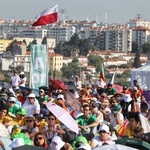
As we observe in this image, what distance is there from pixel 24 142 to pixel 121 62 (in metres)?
165

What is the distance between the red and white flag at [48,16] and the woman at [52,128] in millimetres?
13134

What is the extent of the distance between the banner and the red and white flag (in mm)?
3430

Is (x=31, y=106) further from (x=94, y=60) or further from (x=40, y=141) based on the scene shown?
(x=94, y=60)

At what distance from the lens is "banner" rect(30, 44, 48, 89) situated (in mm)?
21516

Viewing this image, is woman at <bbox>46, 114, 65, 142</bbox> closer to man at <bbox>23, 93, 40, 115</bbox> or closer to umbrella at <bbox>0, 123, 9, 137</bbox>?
umbrella at <bbox>0, 123, 9, 137</bbox>

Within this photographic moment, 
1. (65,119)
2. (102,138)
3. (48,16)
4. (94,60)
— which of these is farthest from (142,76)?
(94,60)

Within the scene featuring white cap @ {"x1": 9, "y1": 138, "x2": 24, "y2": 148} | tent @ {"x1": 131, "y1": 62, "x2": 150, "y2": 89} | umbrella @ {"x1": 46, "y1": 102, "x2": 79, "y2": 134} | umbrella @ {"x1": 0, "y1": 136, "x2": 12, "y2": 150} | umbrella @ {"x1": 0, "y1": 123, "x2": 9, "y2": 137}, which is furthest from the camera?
tent @ {"x1": 131, "y1": 62, "x2": 150, "y2": 89}

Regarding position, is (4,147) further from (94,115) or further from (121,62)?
(121,62)

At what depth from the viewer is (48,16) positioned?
25.6 meters

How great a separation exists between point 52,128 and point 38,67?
31.1 ft

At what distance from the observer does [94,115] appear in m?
13.9

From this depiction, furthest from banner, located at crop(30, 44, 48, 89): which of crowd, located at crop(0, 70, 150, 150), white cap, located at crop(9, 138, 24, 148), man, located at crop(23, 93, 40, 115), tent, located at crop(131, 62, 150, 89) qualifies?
white cap, located at crop(9, 138, 24, 148)

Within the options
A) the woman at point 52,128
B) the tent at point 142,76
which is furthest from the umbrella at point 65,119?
the tent at point 142,76

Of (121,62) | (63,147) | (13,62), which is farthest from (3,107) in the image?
(121,62)
